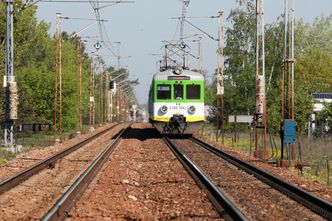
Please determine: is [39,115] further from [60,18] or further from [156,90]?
[156,90]

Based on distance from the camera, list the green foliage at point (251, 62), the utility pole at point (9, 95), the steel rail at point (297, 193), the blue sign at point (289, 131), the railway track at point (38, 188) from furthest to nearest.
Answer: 1. the green foliage at point (251, 62)
2. the utility pole at point (9, 95)
3. the blue sign at point (289, 131)
4. the steel rail at point (297, 193)
5. the railway track at point (38, 188)

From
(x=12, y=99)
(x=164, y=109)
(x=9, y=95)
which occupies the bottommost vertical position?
(x=164, y=109)

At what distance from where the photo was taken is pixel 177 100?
31000 millimetres

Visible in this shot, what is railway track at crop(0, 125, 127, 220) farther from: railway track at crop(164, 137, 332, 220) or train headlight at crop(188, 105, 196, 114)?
train headlight at crop(188, 105, 196, 114)

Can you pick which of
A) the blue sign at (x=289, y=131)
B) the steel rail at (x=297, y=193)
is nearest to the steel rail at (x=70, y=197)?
the steel rail at (x=297, y=193)

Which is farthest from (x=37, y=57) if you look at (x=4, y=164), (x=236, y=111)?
(x=4, y=164)

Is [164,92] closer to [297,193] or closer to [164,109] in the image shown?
[164,109]

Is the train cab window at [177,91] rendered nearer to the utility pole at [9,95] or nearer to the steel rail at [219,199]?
the utility pole at [9,95]

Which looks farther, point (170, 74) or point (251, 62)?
point (251, 62)

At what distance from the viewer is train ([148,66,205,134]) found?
30.8m

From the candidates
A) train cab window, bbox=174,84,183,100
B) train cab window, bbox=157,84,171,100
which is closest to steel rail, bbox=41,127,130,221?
train cab window, bbox=157,84,171,100

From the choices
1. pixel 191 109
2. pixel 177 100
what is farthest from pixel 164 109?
pixel 191 109

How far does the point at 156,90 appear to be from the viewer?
3105 cm

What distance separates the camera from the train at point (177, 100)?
3084cm
